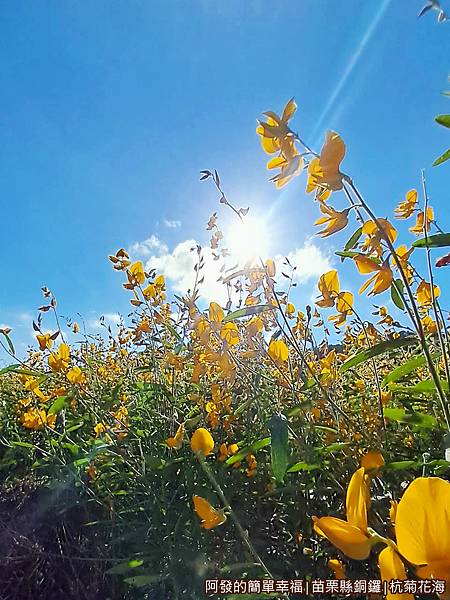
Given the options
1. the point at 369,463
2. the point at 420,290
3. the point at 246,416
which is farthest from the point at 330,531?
the point at 246,416

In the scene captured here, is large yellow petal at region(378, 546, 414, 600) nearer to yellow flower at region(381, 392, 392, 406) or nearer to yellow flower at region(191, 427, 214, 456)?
yellow flower at region(191, 427, 214, 456)

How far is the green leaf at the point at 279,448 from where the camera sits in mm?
703

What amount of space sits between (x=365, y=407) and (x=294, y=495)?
292 mm

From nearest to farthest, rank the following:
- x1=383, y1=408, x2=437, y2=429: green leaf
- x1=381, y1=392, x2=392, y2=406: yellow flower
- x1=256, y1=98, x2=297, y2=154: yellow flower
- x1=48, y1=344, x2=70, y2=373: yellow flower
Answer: x1=256, y1=98, x2=297, y2=154: yellow flower
x1=383, y1=408, x2=437, y2=429: green leaf
x1=381, y1=392, x2=392, y2=406: yellow flower
x1=48, y1=344, x2=70, y2=373: yellow flower

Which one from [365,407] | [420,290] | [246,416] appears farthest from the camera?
[246,416]

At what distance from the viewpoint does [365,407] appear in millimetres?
1222

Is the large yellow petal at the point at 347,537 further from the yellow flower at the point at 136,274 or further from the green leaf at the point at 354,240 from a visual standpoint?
the yellow flower at the point at 136,274

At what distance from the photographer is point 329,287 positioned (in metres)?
1.09

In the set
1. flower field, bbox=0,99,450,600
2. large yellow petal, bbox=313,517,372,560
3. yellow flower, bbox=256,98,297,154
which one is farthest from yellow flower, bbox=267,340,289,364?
large yellow petal, bbox=313,517,372,560

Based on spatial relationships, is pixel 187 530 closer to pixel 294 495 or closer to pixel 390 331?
pixel 294 495

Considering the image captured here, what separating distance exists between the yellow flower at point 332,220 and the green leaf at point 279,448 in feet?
1.02

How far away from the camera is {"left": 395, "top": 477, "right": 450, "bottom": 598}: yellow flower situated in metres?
0.36

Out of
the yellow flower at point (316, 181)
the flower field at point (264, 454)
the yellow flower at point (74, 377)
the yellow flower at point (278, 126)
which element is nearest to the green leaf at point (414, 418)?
the flower field at point (264, 454)

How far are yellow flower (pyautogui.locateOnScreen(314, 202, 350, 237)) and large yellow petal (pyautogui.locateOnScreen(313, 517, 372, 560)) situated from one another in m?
0.44
